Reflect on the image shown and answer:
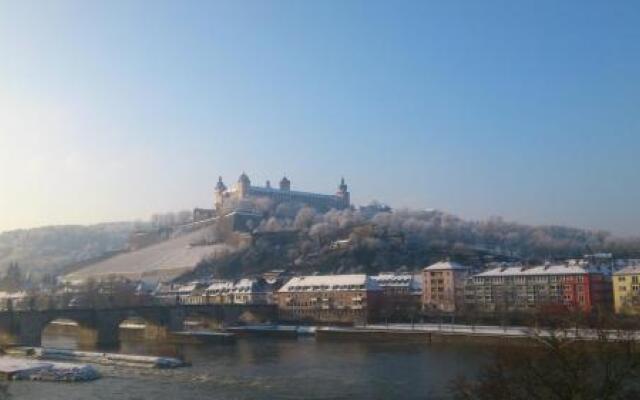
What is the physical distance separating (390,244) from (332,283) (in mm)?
23586

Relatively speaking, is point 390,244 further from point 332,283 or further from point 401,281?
point 332,283

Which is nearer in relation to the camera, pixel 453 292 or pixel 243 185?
pixel 453 292

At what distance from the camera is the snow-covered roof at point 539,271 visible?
5594 cm

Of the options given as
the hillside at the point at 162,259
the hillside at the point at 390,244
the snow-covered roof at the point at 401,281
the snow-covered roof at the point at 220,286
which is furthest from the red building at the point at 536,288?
the hillside at the point at 162,259

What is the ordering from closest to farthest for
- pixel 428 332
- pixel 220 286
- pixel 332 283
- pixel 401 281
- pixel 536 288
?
pixel 428 332 < pixel 536 288 < pixel 332 283 < pixel 401 281 < pixel 220 286

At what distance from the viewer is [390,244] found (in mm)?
87438

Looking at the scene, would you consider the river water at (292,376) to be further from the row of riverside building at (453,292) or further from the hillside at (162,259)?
the hillside at (162,259)

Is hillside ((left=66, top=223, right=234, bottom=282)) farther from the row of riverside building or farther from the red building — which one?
→ the red building

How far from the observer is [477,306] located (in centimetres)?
5744

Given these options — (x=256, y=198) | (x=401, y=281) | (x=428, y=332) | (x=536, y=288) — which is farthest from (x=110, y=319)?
(x=256, y=198)

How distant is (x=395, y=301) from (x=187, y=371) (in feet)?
108

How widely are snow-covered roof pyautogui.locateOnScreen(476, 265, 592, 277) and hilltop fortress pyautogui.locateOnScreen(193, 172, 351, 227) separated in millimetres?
62801

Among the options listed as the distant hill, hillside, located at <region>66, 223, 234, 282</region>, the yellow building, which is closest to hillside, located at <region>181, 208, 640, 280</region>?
hillside, located at <region>66, 223, 234, 282</region>

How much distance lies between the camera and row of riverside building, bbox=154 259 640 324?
54519mm
